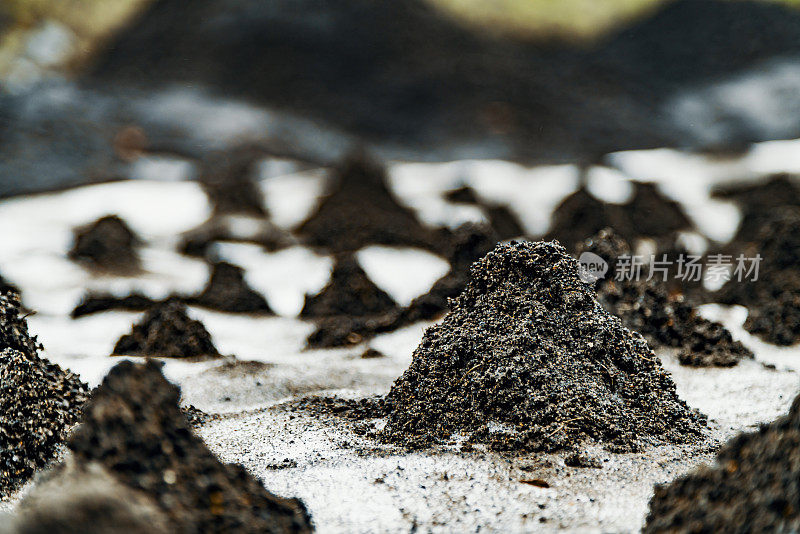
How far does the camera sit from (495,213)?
15.7 metres

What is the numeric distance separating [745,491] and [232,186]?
15637 millimetres

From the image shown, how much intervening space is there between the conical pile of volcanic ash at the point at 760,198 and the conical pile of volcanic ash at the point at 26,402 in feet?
42.2

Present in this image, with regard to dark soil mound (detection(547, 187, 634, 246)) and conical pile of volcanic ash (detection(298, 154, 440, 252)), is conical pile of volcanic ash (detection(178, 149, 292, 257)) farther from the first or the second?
dark soil mound (detection(547, 187, 634, 246))

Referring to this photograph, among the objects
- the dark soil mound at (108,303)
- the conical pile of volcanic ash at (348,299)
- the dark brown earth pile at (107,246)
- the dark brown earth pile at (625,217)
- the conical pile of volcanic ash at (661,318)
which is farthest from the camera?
the dark brown earth pile at (625,217)

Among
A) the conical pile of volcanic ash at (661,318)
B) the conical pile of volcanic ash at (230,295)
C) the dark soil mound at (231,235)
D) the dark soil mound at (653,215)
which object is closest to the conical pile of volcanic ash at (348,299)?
the conical pile of volcanic ash at (230,295)

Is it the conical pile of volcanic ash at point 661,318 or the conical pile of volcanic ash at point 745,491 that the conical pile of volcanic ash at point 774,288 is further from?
the conical pile of volcanic ash at point 745,491

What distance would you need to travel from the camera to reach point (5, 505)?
3857 millimetres

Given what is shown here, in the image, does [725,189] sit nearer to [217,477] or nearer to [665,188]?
[665,188]

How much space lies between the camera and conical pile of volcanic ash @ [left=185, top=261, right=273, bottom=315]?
33.0 ft

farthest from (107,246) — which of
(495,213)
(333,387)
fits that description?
(333,387)

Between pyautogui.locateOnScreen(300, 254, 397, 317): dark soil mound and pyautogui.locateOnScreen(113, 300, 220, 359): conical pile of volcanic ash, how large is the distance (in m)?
2.64

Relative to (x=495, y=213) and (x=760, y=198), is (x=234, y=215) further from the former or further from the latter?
(x=760, y=198)

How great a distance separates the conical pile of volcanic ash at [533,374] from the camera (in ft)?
13.3

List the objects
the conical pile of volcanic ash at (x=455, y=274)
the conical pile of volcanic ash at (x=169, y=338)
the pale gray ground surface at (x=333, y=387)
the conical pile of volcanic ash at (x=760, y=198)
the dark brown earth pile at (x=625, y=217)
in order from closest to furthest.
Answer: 1. the pale gray ground surface at (x=333, y=387)
2. the conical pile of volcanic ash at (x=169, y=338)
3. the conical pile of volcanic ash at (x=455, y=274)
4. the dark brown earth pile at (x=625, y=217)
5. the conical pile of volcanic ash at (x=760, y=198)
